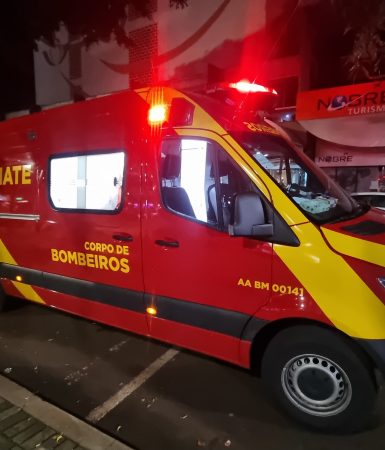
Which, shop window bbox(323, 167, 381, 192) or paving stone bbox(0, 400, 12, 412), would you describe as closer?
paving stone bbox(0, 400, 12, 412)

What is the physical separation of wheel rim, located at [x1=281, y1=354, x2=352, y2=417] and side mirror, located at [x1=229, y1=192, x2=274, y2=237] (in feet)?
3.14

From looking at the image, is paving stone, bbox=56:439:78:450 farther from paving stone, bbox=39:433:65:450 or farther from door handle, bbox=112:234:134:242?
door handle, bbox=112:234:134:242

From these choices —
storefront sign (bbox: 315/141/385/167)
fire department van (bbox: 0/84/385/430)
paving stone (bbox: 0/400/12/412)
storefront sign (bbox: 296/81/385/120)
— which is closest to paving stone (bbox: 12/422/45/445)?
paving stone (bbox: 0/400/12/412)

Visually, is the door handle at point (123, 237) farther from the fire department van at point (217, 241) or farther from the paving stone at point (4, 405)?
the paving stone at point (4, 405)

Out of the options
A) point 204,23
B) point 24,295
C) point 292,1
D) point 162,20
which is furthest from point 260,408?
point 162,20

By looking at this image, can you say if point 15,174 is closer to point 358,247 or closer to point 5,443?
point 5,443

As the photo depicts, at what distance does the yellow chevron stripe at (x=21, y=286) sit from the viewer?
4.58 metres

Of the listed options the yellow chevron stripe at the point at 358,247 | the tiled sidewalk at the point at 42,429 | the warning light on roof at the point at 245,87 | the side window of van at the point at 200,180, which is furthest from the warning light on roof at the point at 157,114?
the tiled sidewalk at the point at 42,429

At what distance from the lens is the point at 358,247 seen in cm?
253

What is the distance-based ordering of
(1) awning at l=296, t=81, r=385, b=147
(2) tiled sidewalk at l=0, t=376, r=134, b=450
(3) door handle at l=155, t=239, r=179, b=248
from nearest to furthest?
(2) tiled sidewalk at l=0, t=376, r=134, b=450, (3) door handle at l=155, t=239, r=179, b=248, (1) awning at l=296, t=81, r=385, b=147

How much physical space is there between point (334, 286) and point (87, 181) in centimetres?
249

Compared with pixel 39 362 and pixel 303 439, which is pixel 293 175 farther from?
pixel 39 362

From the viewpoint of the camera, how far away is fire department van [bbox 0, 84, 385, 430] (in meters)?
2.60

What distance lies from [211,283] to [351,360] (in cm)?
112
